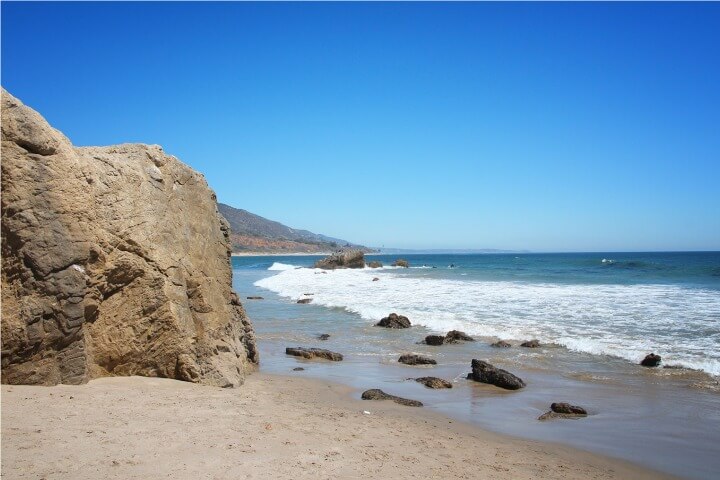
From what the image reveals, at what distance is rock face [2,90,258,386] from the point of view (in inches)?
257

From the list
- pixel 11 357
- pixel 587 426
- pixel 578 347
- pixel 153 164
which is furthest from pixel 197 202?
pixel 578 347

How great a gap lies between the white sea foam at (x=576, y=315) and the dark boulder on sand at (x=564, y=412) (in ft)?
16.0

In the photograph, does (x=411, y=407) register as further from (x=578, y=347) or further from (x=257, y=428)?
(x=578, y=347)

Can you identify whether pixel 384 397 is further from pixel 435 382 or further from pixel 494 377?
pixel 494 377

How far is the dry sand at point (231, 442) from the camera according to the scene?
4711mm

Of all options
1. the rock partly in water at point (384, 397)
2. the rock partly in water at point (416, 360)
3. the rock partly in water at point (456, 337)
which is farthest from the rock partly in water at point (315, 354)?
the rock partly in water at point (456, 337)

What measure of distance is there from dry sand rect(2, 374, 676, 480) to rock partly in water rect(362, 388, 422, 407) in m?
0.64

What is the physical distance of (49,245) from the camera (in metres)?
6.65

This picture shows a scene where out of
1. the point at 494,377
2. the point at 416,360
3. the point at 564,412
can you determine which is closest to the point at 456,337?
the point at 416,360

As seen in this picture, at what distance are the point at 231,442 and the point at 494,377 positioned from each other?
6.28 meters

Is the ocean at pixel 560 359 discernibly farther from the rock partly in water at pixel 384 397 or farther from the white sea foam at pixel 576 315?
the rock partly in water at pixel 384 397

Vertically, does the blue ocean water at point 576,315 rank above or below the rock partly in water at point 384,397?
above

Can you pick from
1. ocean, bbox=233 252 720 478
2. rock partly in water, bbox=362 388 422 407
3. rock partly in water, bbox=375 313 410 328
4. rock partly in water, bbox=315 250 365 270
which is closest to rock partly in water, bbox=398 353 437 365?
ocean, bbox=233 252 720 478

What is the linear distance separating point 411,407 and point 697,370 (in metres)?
7.16
